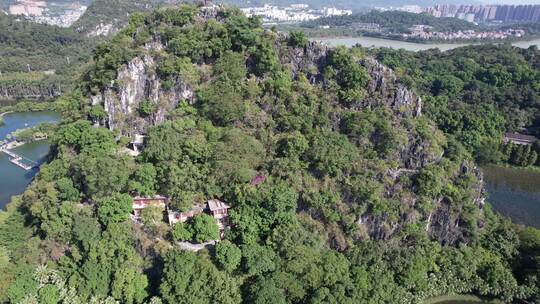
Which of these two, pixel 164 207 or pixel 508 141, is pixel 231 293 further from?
pixel 508 141

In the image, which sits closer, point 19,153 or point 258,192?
point 258,192

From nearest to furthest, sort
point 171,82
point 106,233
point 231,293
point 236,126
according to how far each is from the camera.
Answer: point 231,293, point 106,233, point 236,126, point 171,82

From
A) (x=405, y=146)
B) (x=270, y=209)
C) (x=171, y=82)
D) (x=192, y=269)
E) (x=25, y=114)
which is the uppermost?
(x=171, y=82)

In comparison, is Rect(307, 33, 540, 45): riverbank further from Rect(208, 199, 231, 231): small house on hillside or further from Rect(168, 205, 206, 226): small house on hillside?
Rect(168, 205, 206, 226): small house on hillside

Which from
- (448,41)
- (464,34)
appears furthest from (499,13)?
(448,41)

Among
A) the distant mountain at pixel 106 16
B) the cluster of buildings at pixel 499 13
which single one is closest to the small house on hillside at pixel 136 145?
the distant mountain at pixel 106 16

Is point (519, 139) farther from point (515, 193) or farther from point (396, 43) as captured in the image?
point (396, 43)

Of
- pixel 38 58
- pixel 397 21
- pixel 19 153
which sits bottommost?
pixel 19 153

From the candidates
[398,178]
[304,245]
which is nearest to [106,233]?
[304,245]

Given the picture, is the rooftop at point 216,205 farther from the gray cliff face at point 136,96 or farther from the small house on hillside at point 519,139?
the small house on hillside at point 519,139
